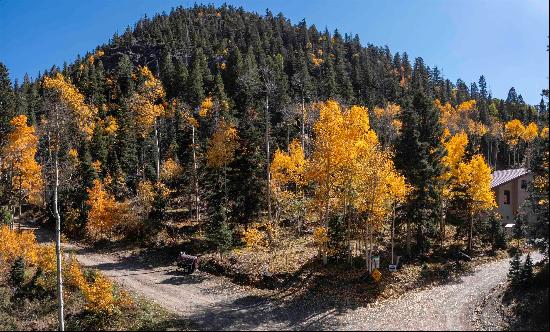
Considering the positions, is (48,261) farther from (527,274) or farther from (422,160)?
(527,274)

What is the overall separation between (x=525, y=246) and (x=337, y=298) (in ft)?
67.0

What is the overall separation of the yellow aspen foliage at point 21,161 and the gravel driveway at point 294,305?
13895 millimetres

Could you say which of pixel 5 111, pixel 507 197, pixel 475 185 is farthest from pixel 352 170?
pixel 5 111

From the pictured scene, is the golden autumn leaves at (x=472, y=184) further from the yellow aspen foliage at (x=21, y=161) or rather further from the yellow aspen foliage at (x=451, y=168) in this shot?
the yellow aspen foliage at (x=21, y=161)

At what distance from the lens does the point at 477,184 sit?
3122cm

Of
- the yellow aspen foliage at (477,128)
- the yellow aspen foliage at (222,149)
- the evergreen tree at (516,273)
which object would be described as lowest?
the evergreen tree at (516,273)

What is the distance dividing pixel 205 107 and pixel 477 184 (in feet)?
156

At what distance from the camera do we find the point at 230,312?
Answer: 21953mm

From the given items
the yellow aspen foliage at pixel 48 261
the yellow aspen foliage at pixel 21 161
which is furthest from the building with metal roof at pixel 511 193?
the yellow aspen foliage at pixel 21 161

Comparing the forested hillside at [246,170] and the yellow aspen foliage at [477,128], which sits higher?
the yellow aspen foliage at [477,128]

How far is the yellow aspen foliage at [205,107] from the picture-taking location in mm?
65894

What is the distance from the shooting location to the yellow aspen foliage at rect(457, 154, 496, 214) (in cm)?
3100

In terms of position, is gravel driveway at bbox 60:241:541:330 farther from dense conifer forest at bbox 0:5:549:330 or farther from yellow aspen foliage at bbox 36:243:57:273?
yellow aspen foliage at bbox 36:243:57:273

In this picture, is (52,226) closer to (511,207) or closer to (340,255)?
(340,255)
